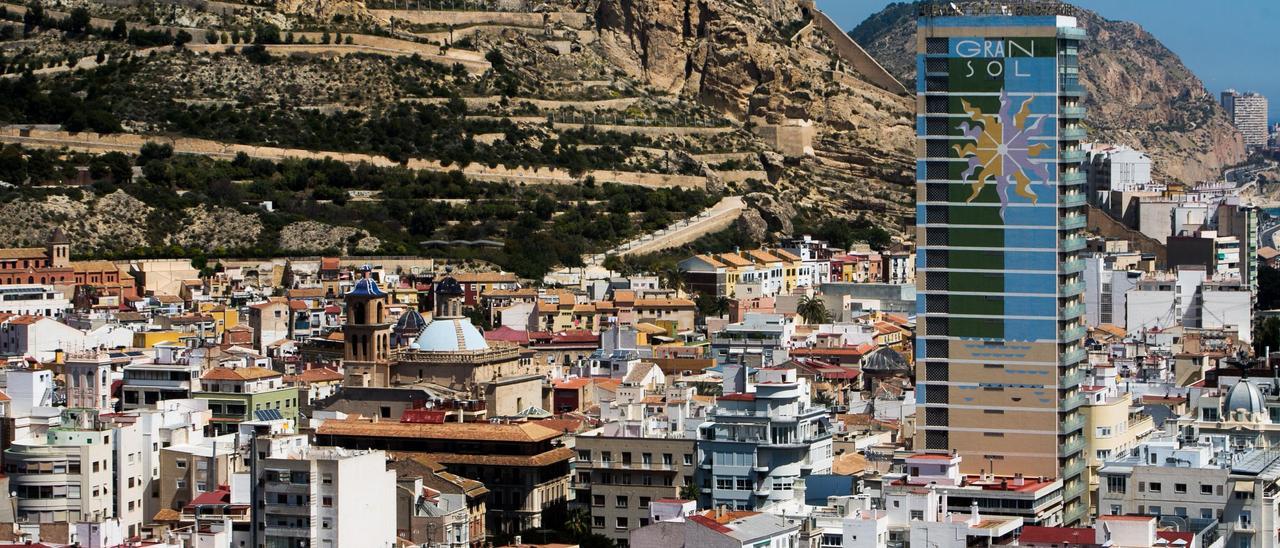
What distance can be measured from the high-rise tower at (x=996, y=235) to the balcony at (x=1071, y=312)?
0.05 m

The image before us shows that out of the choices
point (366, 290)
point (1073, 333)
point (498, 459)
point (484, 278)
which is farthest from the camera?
point (484, 278)

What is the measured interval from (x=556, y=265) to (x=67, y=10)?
32444 millimetres

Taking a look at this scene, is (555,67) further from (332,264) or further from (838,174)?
(332,264)

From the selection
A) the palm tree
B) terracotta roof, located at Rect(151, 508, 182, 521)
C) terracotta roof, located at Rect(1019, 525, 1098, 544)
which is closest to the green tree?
the palm tree

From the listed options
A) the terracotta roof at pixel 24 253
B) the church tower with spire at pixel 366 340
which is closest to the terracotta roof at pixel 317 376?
the church tower with spire at pixel 366 340

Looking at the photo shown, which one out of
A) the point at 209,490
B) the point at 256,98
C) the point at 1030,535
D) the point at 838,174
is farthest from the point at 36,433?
the point at 838,174

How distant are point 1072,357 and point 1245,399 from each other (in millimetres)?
3793

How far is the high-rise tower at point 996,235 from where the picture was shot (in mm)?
59781

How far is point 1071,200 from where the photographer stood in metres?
61.2

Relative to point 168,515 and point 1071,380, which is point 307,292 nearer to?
point 1071,380

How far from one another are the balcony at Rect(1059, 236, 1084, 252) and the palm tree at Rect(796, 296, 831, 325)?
107 ft

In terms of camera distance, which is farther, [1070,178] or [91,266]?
[91,266]

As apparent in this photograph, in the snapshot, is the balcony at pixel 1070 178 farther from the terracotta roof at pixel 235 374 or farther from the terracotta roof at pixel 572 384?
the terracotta roof at pixel 235 374

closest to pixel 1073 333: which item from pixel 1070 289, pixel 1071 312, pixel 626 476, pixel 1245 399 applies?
pixel 1071 312
